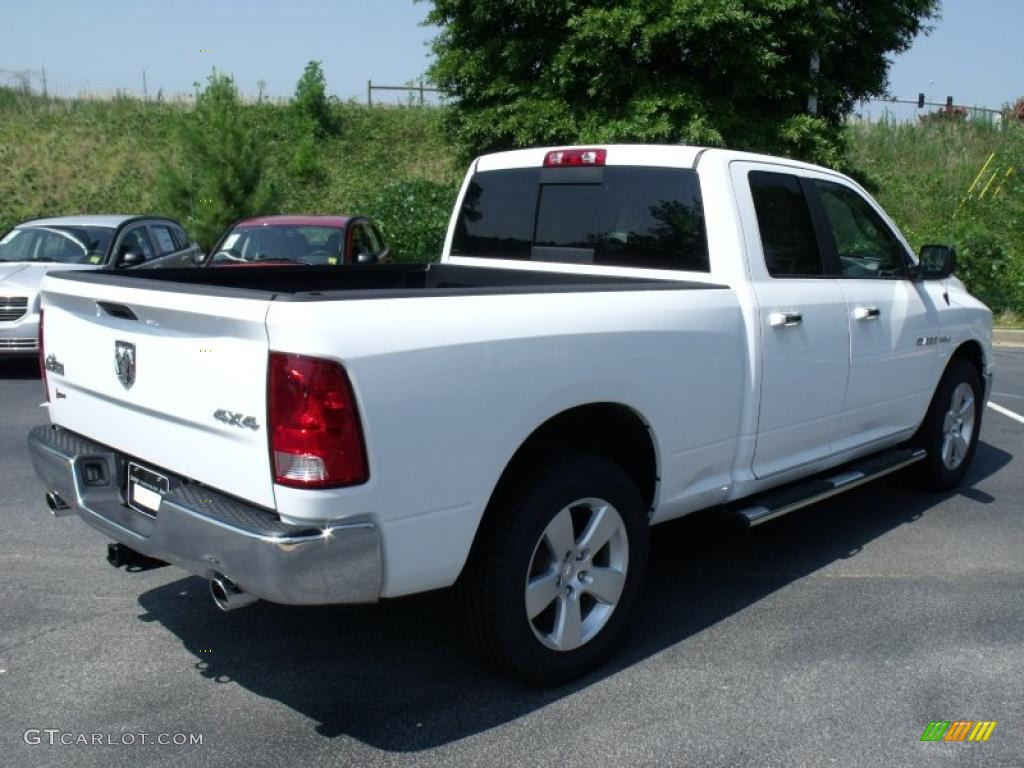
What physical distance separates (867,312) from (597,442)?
1.90m

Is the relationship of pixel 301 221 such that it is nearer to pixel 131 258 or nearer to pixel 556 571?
pixel 131 258

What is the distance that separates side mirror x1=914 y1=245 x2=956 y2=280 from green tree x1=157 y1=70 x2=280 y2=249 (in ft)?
53.2

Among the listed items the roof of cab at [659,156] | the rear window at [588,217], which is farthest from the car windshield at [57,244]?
the roof of cab at [659,156]

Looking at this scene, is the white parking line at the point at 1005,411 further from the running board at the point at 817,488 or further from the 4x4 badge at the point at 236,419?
the 4x4 badge at the point at 236,419

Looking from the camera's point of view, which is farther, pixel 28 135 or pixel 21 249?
pixel 28 135

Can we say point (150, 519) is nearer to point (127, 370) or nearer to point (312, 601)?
point (127, 370)

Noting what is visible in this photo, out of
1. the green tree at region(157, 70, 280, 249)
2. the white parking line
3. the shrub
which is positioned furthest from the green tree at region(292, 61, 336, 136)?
the white parking line

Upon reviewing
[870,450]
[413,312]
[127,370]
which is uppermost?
[413,312]

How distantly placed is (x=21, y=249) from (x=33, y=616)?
8559mm

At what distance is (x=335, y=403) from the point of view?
2764 millimetres

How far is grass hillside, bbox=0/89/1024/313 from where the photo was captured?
24.2 meters

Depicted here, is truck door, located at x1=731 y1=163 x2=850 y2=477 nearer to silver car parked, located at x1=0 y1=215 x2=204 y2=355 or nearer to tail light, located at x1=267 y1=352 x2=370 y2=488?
tail light, located at x1=267 y1=352 x2=370 y2=488

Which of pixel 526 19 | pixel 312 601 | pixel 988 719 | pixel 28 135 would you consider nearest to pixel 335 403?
pixel 312 601

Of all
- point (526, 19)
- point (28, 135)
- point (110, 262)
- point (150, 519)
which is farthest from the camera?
point (28, 135)
